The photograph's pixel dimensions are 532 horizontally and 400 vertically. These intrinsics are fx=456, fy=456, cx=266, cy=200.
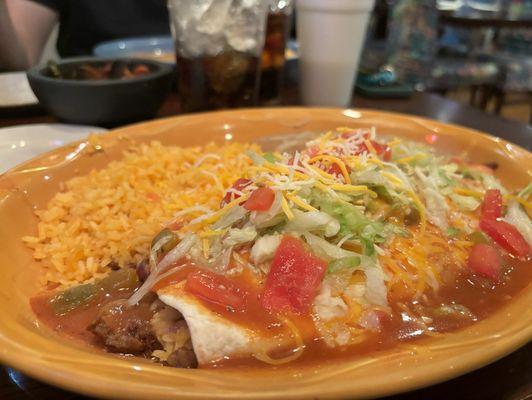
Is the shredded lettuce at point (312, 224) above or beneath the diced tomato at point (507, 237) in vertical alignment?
above

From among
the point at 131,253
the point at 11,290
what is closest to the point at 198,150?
the point at 131,253

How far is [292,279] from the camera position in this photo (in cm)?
92

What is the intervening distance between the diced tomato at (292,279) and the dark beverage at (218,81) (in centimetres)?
126

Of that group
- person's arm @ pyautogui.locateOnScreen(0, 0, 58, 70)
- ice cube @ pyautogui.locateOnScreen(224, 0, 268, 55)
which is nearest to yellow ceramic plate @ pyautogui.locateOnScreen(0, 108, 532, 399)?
ice cube @ pyautogui.locateOnScreen(224, 0, 268, 55)

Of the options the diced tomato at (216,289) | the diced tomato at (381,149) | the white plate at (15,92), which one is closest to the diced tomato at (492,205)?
the diced tomato at (381,149)

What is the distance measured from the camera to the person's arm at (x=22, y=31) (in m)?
3.14

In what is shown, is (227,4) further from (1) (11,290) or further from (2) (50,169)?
(1) (11,290)

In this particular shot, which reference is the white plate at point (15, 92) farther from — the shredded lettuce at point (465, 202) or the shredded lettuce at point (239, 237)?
the shredded lettuce at point (465, 202)

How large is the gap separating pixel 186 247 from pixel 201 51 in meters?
1.22

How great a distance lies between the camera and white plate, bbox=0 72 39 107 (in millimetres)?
1987

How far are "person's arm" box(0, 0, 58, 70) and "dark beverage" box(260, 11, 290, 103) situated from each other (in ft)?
6.50

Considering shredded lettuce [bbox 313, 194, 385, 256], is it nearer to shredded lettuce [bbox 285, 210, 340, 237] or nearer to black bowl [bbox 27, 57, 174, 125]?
shredded lettuce [bbox 285, 210, 340, 237]

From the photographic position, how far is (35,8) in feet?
10.7

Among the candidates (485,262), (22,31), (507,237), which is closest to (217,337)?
(485,262)
